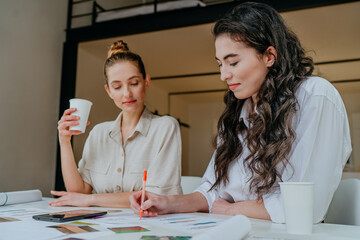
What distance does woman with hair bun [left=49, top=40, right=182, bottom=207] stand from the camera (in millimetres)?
1469

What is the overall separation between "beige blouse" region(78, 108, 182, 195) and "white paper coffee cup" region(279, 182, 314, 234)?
79 cm

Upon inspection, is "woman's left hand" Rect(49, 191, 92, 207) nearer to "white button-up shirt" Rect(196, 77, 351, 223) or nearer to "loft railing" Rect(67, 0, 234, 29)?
"white button-up shirt" Rect(196, 77, 351, 223)

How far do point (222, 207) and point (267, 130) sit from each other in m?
0.30

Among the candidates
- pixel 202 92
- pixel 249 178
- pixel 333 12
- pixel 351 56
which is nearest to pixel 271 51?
pixel 249 178

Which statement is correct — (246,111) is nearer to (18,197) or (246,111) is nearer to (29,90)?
(18,197)

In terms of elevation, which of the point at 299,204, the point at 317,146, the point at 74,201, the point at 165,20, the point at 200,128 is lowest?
the point at 74,201

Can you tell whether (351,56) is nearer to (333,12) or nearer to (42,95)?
(333,12)

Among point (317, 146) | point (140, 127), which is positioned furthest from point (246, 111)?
point (140, 127)

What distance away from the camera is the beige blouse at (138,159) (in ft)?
4.77

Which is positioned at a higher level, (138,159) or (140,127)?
(140,127)

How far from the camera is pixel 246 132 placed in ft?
3.98

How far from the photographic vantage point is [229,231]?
559mm

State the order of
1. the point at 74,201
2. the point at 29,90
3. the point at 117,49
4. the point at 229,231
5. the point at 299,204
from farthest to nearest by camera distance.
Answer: the point at 29,90, the point at 117,49, the point at 74,201, the point at 299,204, the point at 229,231

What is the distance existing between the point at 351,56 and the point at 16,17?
4.17 metres
